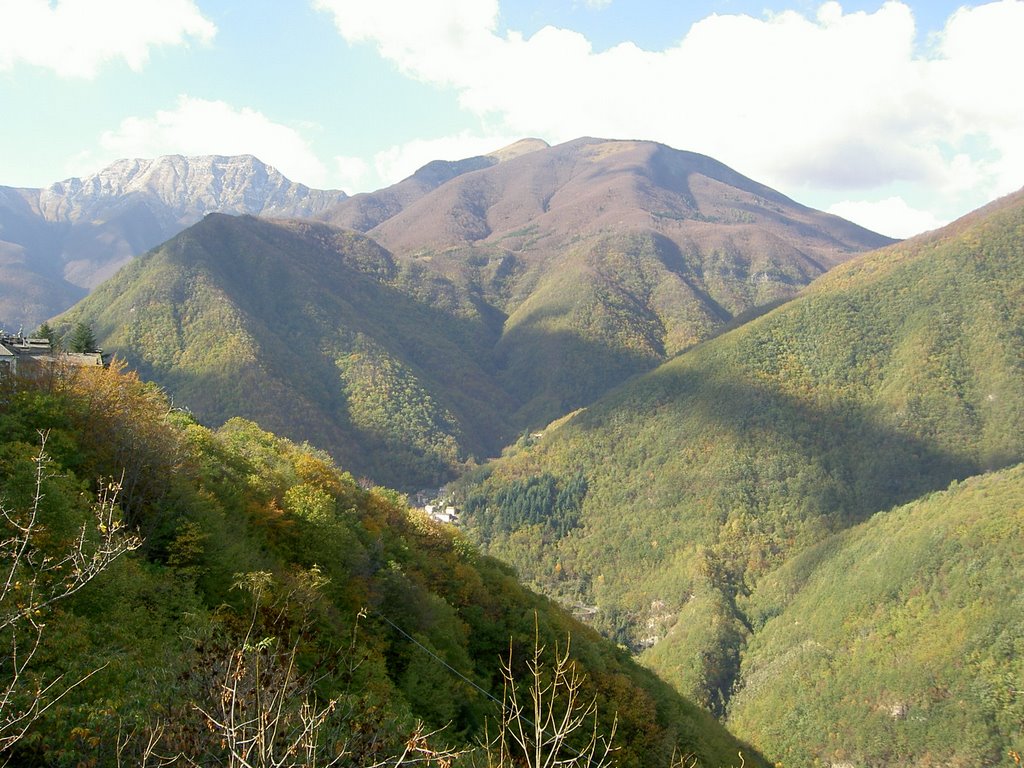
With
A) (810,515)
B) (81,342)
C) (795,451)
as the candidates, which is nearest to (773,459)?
(795,451)

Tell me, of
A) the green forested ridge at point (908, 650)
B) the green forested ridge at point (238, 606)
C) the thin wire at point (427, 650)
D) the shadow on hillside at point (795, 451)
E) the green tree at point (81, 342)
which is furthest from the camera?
the shadow on hillside at point (795, 451)

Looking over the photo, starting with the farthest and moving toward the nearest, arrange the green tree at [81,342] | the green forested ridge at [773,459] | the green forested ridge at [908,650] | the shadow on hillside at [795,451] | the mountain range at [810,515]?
the shadow on hillside at [795,451]
the green forested ridge at [773,459]
the mountain range at [810,515]
the green forested ridge at [908,650]
the green tree at [81,342]

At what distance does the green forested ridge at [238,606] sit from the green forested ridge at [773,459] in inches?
4010

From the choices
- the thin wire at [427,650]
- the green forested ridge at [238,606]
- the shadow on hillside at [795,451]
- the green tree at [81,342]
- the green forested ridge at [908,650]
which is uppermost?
the green tree at [81,342]

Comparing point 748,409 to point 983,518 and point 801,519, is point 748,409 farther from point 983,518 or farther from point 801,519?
point 983,518

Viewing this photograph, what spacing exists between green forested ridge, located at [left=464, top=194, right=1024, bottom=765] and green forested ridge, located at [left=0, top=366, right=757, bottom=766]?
10185 centimetres

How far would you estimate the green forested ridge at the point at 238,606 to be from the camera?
9.14m

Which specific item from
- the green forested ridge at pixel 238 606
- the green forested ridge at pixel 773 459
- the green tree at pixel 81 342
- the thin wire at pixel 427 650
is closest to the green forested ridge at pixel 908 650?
the green forested ridge at pixel 773 459

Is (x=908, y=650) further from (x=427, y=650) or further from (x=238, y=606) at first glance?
(x=238, y=606)

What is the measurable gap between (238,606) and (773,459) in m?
171

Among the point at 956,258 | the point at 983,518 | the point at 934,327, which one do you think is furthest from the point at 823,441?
the point at 956,258

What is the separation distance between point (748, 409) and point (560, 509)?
6124cm

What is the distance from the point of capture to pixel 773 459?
172 metres

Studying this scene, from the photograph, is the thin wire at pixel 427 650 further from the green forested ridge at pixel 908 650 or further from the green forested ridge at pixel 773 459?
the green forested ridge at pixel 773 459
